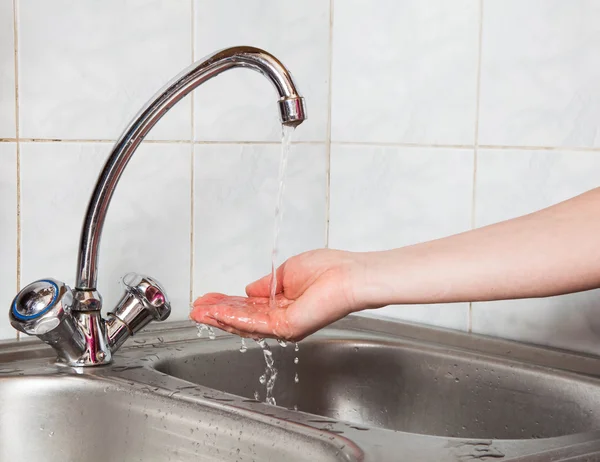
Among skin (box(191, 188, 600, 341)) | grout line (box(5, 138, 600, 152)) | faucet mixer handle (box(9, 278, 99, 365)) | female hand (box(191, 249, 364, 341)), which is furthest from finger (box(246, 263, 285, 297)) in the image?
grout line (box(5, 138, 600, 152))

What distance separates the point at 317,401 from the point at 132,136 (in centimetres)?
47

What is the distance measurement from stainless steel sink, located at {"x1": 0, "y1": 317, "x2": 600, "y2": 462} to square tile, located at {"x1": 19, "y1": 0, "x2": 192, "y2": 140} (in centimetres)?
30

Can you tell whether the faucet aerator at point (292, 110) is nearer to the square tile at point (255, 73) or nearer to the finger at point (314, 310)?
the finger at point (314, 310)

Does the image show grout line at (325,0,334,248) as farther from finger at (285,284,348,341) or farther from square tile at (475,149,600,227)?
finger at (285,284,348,341)

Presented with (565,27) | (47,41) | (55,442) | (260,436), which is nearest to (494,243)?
(260,436)

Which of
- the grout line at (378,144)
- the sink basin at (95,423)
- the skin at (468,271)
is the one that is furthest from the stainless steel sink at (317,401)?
the grout line at (378,144)

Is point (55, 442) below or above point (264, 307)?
below

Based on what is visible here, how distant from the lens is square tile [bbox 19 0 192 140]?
1.11m

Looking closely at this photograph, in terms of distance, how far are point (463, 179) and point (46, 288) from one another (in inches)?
A: 24.0

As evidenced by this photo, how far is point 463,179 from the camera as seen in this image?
4.04 ft

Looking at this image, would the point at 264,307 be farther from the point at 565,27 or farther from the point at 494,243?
the point at 565,27

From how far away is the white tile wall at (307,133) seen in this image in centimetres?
111

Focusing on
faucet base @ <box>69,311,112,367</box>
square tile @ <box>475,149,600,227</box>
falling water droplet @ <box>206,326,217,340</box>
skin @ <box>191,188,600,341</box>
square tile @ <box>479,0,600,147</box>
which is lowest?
falling water droplet @ <box>206,326,217,340</box>

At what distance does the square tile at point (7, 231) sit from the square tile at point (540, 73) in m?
0.65
